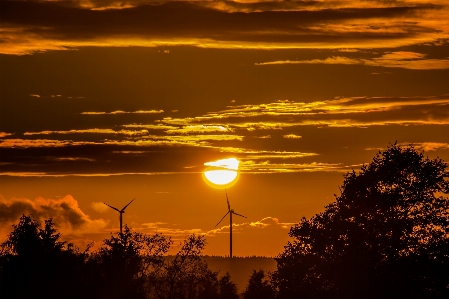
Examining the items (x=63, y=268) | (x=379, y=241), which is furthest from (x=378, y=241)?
(x=63, y=268)

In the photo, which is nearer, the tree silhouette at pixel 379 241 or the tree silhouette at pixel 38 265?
the tree silhouette at pixel 379 241

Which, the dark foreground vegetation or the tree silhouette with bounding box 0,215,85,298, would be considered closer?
the dark foreground vegetation

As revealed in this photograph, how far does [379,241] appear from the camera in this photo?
8800 cm

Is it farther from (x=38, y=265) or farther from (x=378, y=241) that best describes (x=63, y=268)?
(x=378, y=241)

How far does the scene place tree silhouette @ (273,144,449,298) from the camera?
281 feet

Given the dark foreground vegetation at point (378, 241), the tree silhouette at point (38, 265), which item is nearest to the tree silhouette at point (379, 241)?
the dark foreground vegetation at point (378, 241)

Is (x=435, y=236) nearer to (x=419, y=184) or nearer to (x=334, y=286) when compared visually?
(x=419, y=184)

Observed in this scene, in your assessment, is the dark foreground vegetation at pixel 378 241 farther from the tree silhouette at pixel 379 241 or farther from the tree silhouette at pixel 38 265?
the tree silhouette at pixel 38 265

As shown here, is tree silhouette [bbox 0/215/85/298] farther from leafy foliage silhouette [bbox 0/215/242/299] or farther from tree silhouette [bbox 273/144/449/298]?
tree silhouette [bbox 273/144/449/298]

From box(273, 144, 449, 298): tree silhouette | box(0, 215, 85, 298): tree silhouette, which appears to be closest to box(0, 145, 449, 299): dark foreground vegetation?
box(273, 144, 449, 298): tree silhouette

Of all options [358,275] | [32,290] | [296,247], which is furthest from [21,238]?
[358,275]

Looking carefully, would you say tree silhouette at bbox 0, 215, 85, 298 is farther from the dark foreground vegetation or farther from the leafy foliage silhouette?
the dark foreground vegetation

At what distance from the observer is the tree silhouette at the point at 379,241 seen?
281ft

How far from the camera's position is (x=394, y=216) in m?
88.6
